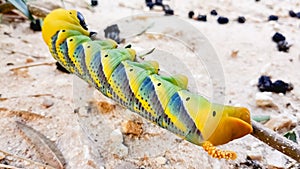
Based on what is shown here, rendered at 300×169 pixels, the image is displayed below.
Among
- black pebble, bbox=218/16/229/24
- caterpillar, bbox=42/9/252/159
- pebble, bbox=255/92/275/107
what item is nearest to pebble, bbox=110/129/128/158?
caterpillar, bbox=42/9/252/159

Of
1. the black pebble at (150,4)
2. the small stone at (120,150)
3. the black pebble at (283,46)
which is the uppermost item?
the black pebble at (150,4)

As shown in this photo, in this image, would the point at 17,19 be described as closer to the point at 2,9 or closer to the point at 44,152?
the point at 2,9

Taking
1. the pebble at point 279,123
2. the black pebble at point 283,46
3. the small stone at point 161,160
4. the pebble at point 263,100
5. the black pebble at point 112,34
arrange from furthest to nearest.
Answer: the black pebble at point 283,46, the black pebble at point 112,34, the pebble at point 263,100, the pebble at point 279,123, the small stone at point 161,160

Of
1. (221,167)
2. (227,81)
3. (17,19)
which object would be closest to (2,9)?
(17,19)

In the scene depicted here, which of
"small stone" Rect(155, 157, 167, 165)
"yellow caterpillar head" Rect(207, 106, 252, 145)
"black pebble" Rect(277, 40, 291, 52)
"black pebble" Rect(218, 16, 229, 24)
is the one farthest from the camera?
"black pebble" Rect(218, 16, 229, 24)

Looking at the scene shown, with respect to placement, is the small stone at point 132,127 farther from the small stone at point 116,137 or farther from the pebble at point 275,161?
the pebble at point 275,161

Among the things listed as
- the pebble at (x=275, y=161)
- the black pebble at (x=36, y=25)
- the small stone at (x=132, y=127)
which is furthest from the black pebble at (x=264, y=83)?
the black pebble at (x=36, y=25)

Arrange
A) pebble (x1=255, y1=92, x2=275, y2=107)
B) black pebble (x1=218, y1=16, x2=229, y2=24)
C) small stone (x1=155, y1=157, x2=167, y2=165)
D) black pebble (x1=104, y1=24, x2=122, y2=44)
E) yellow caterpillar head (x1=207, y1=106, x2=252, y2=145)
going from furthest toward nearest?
black pebble (x1=218, y1=16, x2=229, y2=24)
black pebble (x1=104, y1=24, x2=122, y2=44)
pebble (x1=255, y1=92, x2=275, y2=107)
small stone (x1=155, y1=157, x2=167, y2=165)
yellow caterpillar head (x1=207, y1=106, x2=252, y2=145)

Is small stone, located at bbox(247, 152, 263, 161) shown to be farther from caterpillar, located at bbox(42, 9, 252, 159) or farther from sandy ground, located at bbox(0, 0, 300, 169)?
caterpillar, located at bbox(42, 9, 252, 159)
